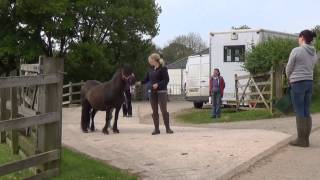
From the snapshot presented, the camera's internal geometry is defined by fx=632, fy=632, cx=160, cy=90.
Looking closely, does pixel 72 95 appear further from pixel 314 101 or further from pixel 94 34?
pixel 314 101

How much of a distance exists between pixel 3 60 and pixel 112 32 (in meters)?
8.09

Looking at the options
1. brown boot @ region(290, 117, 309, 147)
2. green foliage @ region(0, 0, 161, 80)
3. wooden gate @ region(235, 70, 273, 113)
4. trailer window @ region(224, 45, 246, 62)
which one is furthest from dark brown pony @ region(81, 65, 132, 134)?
green foliage @ region(0, 0, 161, 80)

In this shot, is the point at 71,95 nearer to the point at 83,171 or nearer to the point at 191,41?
the point at 83,171

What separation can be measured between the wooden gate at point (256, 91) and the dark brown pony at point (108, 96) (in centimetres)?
692

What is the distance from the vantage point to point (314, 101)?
21625 millimetres

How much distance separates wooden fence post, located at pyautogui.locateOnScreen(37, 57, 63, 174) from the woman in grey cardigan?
13.7 ft

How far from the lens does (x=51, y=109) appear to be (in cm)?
794

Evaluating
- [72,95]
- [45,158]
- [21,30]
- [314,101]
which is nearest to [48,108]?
[45,158]

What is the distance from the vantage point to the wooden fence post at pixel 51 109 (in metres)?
7.92

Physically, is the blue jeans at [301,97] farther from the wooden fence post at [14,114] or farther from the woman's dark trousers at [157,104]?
the wooden fence post at [14,114]

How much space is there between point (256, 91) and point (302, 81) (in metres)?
10.4

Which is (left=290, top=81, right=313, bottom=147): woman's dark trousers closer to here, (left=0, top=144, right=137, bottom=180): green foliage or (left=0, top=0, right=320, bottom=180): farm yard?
(left=0, top=0, right=320, bottom=180): farm yard

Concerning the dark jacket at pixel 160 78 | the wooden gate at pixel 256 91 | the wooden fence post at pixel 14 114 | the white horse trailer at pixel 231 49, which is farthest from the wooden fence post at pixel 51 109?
the white horse trailer at pixel 231 49

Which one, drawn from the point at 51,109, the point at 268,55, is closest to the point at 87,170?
the point at 51,109
